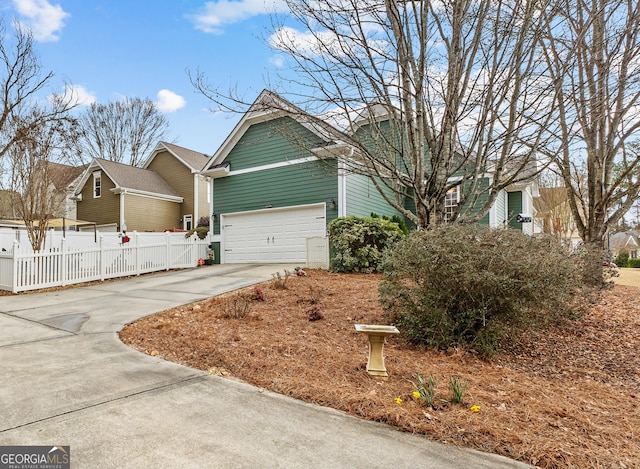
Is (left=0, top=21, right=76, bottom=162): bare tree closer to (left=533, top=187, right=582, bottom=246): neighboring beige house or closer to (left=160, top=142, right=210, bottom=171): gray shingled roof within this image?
(left=160, top=142, right=210, bottom=171): gray shingled roof

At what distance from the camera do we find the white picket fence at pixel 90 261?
911 cm

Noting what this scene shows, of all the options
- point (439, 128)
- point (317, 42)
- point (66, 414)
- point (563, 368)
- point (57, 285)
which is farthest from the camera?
point (57, 285)

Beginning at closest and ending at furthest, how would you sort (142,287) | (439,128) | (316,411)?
(316,411)
(439,128)
(142,287)

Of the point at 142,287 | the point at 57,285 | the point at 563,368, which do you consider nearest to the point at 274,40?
the point at 563,368

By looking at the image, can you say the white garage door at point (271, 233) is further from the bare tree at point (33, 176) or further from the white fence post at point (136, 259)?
the bare tree at point (33, 176)

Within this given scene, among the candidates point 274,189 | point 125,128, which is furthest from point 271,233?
point 125,128

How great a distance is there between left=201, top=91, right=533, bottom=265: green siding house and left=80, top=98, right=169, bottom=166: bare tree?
1680cm

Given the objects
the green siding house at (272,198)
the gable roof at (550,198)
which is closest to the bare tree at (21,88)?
the green siding house at (272,198)

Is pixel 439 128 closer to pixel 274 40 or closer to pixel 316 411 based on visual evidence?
pixel 274 40

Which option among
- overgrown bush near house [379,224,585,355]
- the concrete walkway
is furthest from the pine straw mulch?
overgrown bush near house [379,224,585,355]

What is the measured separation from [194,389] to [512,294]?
324 centimetres

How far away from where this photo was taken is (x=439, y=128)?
5879 millimetres

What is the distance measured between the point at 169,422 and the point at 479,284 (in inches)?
124

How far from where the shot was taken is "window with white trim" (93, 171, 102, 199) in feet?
68.5
